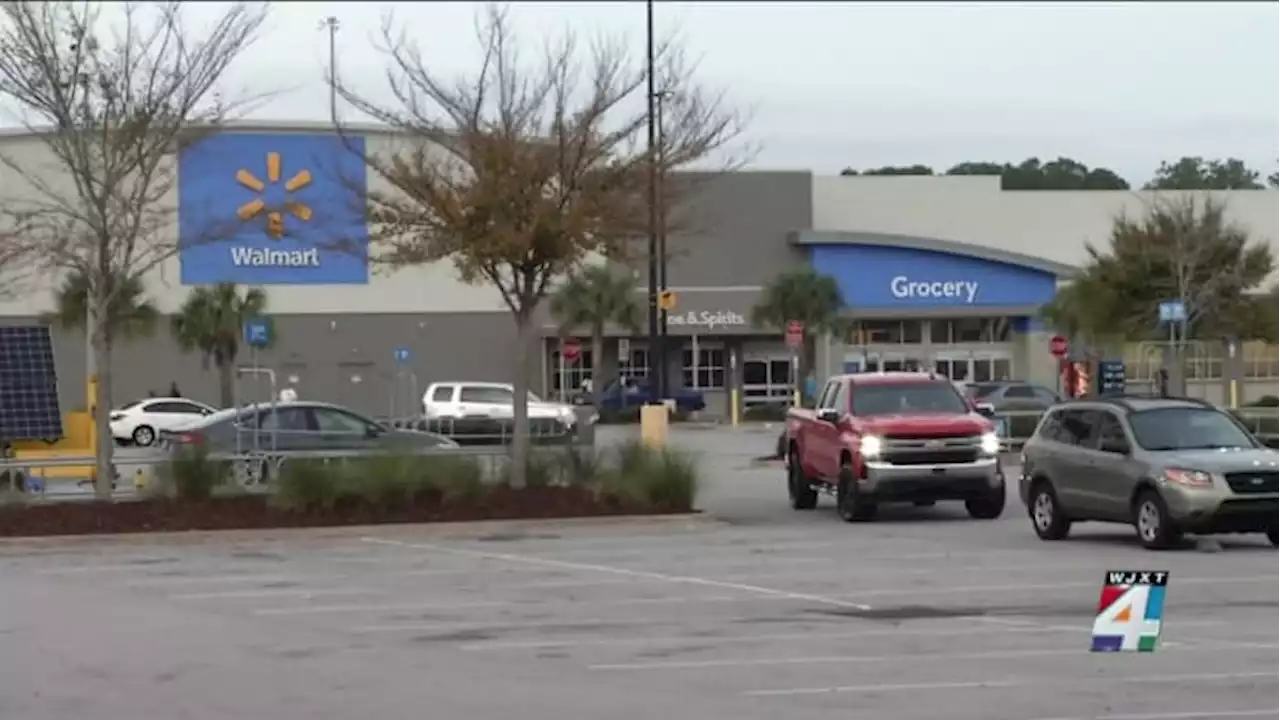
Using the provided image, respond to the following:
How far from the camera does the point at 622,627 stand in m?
14.5

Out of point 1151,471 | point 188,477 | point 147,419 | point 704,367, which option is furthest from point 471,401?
point 1151,471

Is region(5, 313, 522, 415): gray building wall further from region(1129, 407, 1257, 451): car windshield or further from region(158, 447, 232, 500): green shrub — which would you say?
region(1129, 407, 1257, 451): car windshield

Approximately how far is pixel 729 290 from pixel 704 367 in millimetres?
3767

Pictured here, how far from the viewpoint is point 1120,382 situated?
4441 cm

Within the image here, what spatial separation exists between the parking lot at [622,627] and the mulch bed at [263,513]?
1.98 ft

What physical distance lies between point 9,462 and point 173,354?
140 feet

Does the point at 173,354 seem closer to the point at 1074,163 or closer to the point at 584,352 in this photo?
the point at 584,352

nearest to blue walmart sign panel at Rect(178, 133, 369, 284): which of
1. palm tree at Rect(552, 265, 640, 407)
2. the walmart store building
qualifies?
the walmart store building

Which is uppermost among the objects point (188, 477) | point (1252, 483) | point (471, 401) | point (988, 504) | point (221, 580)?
point (471, 401)

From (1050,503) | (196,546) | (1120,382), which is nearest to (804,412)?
(1050,503)

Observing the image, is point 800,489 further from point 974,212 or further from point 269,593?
point 974,212

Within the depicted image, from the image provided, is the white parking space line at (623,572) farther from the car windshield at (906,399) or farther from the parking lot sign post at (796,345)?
the parking lot sign post at (796,345)

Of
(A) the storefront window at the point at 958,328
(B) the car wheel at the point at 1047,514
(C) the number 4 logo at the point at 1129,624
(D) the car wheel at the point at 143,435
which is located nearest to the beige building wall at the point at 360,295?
(D) the car wheel at the point at 143,435

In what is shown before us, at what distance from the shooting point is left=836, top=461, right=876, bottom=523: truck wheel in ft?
81.6
